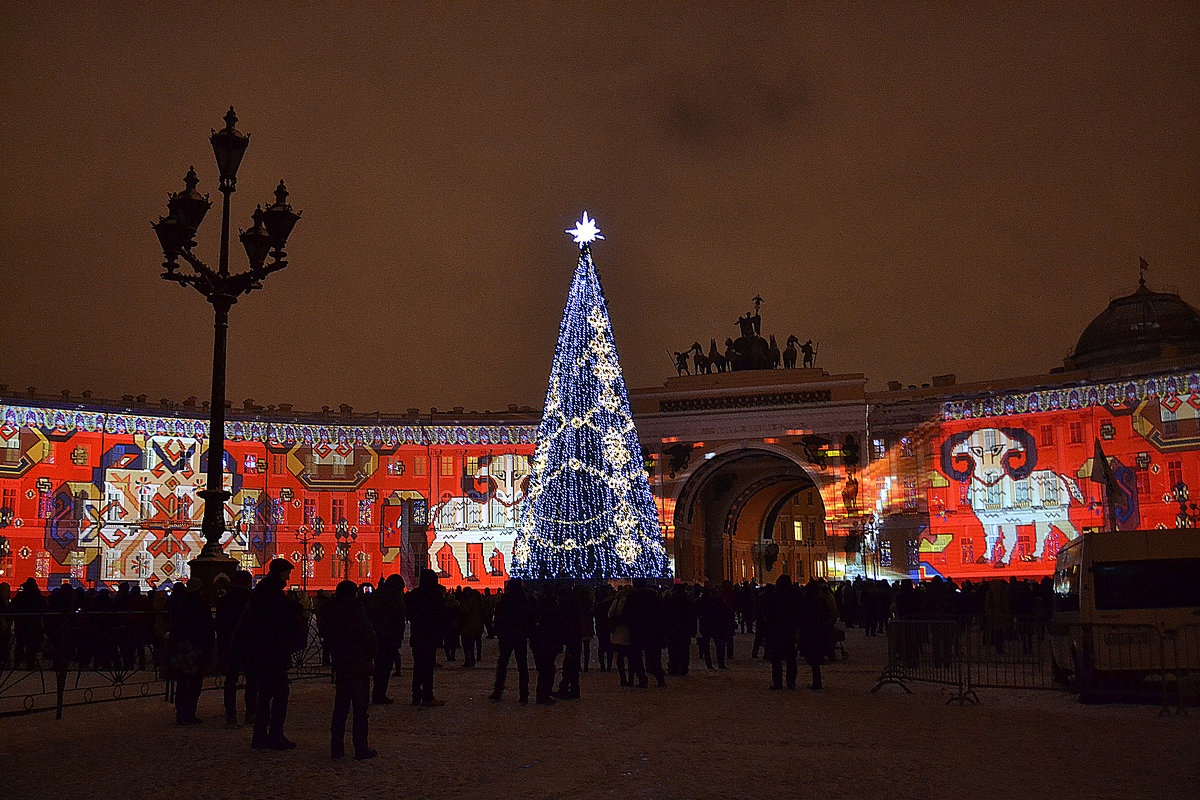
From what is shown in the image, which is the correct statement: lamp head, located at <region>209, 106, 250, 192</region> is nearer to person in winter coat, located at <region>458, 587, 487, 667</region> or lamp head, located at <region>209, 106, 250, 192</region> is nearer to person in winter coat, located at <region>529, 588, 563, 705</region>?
person in winter coat, located at <region>529, 588, 563, 705</region>

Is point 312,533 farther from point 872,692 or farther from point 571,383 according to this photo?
point 872,692

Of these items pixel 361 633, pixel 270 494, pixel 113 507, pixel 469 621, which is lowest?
pixel 469 621

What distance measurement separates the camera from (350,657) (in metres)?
9.00

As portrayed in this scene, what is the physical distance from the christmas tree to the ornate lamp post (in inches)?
591

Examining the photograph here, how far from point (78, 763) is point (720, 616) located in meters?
12.3

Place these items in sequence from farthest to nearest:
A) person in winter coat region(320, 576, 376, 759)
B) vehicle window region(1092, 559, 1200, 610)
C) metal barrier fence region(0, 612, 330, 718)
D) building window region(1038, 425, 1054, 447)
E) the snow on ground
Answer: building window region(1038, 425, 1054, 447) → vehicle window region(1092, 559, 1200, 610) → metal barrier fence region(0, 612, 330, 718) → person in winter coat region(320, 576, 376, 759) → the snow on ground

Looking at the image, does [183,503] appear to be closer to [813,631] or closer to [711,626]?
[711,626]

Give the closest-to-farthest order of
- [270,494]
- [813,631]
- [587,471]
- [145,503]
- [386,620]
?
[386,620] < [813,631] < [587,471] < [145,503] < [270,494]

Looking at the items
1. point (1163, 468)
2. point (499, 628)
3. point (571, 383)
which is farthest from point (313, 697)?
point (1163, 468)

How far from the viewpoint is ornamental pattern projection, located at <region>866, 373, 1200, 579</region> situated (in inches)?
1644

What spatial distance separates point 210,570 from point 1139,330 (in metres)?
51.8

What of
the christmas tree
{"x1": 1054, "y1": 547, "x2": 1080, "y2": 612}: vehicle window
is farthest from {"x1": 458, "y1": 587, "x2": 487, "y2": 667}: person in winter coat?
{"x1": 1054, "y1": 547, "x2": 1080, "y2": 612}: vehicle window

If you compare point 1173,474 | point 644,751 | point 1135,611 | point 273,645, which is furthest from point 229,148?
A: point 1173,474

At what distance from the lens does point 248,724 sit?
37.5ft
